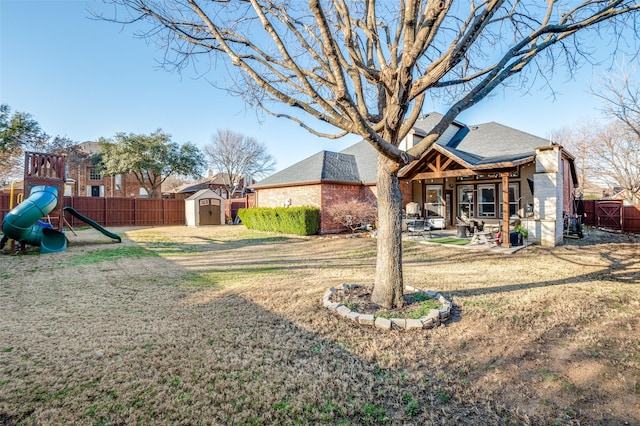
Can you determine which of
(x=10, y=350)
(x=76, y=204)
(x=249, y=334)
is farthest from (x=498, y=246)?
(x=76, y=204)

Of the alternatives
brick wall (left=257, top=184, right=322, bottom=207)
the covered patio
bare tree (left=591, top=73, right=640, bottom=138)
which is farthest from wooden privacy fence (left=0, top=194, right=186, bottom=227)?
bare tree (left=591, top=73, right=640, bottom=138)

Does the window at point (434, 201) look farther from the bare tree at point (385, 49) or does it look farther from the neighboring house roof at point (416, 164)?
the bare tree at point (385, 49)

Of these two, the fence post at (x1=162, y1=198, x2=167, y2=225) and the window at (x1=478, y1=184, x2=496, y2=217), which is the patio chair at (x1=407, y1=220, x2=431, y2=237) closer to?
the window at (x1=478, y1=184, x2=496, y2=217)

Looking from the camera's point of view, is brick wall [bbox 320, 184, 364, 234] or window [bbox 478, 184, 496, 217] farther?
brick wall [bbox 320, 184, 364, 234]

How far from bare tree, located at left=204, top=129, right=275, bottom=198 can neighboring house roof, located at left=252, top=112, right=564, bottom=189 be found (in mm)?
19918

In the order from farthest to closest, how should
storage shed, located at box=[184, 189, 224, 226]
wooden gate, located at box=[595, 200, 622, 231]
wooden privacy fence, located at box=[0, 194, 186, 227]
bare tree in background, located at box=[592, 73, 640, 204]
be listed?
storage shed, located at box=[184, 189, 224, 226] → wooden privacy fence, located at box=[0, 194, 186, 227] → bare tree in background, located at box=[592, 73, 640, 204] → wooden gate, located at box=[595, 200, 622, 231]

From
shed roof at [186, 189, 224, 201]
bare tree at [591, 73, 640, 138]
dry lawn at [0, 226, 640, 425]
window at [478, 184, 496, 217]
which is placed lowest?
dry lawn at [0, 226, 640, 425]

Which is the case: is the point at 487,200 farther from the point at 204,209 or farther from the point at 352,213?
the point at 204,209

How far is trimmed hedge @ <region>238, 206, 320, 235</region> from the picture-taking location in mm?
14453

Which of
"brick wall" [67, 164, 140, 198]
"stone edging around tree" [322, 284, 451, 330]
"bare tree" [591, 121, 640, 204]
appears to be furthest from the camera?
"brick wall" [67, 164, 140, 198]

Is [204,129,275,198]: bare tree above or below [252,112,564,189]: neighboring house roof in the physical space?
above

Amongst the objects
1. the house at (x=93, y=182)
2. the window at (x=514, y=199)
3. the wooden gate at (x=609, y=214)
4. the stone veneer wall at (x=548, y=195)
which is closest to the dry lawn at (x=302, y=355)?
the stone veneer wall at (x=548, y=195)

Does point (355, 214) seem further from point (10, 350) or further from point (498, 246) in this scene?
point (10, 350)

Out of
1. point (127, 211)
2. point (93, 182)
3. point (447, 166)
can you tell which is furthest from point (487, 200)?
point (93, 182)
